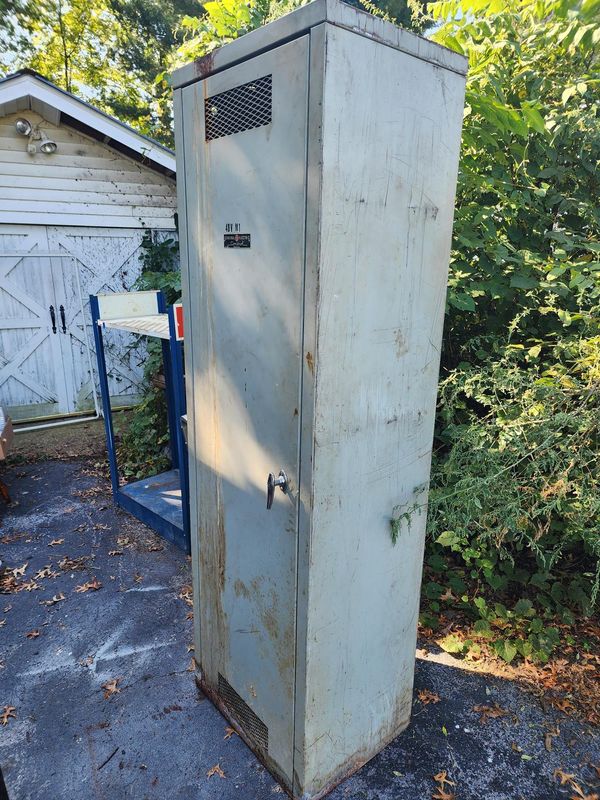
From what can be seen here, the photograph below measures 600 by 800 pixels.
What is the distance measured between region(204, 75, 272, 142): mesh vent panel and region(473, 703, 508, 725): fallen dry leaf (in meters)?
2.61

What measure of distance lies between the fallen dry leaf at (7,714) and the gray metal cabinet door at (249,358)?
1.00m

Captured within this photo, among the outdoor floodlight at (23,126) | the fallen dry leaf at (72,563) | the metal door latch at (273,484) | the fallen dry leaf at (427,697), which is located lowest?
the fallen dry leaf at (72,563)

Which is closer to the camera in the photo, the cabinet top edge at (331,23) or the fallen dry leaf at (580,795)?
the cabinet top edge at (331,23)

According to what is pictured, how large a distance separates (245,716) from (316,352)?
1.63 m

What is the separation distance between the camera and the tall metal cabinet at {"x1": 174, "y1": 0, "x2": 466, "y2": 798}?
1.39 meters

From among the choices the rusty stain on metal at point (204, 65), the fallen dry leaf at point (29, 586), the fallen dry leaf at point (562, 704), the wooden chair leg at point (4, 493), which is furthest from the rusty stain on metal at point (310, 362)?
the wooden chair leg at point (4, 493)

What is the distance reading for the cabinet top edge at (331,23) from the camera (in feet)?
4.17

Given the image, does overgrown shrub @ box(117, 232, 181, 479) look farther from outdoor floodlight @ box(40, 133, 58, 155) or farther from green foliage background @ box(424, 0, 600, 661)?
green foliage background @ box(424, 0, 600, 661)

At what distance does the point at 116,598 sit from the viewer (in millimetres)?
3148

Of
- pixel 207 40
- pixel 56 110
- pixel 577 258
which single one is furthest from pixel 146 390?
pixel 577 258

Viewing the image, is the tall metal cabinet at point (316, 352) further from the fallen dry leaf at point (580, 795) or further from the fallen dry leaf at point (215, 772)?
the fallen dry leaf at point (580, 795)

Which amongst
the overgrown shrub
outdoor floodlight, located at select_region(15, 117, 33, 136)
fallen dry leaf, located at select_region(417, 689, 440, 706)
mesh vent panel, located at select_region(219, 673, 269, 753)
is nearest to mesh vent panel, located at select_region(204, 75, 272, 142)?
mesh vent panel, located at select_region(219, 673, 269, 753)

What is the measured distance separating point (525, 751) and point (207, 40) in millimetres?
5367

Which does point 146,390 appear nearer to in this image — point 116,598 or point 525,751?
point 116,598
